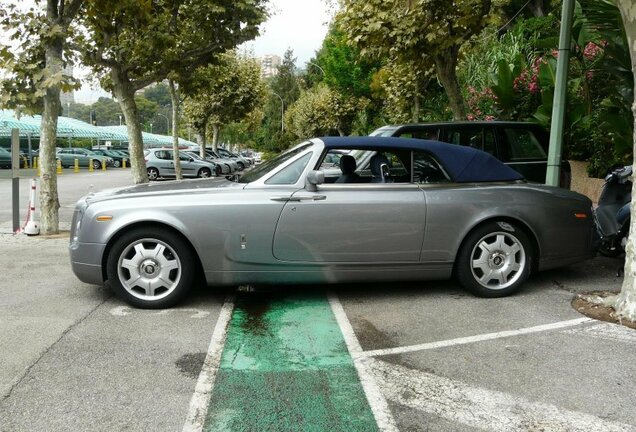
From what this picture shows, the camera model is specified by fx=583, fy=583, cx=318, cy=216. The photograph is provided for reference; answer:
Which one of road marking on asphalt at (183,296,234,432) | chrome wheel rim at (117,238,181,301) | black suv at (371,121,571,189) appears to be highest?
black suv at (371,121,571,189)

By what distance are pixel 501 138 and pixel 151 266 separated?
5875 millimetres

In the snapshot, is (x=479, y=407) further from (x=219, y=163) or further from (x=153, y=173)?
(x=219, y=163)

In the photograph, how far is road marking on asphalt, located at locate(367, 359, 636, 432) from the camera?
3.06 m

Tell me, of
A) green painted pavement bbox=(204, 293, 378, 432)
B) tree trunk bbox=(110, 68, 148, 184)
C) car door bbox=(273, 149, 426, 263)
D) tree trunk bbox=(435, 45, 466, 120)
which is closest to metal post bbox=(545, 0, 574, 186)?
car door bbox=(273, 149, 426, 263)

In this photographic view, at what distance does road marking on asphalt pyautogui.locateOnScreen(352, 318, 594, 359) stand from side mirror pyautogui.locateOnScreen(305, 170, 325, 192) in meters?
1.64

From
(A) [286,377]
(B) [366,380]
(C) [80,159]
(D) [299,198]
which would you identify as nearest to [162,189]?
(D) [299,198]

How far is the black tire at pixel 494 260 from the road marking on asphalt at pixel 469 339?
2.49 feet

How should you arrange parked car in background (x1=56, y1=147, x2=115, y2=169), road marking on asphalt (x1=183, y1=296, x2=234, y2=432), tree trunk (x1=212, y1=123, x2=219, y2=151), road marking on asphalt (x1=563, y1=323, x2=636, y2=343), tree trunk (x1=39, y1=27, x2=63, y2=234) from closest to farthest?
road marking on asphalt (x1=183, y1=296, x2=234, y2=432), road marking on asphalt (x1=563, y1=323, x2=636, y2=343), tree trunk (x1=39, y1=27, x2=63, y2=234), tree trunk (x1=212, y1=123, x2=219, y2=151), parked car in background (x1=56, y1=147, x2=115, y2=169)

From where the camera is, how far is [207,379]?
3.60 meters

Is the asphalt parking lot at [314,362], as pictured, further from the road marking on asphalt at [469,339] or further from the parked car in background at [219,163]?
the parked car in background at [219,163]


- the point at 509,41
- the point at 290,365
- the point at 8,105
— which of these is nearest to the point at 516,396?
the point at 290,365

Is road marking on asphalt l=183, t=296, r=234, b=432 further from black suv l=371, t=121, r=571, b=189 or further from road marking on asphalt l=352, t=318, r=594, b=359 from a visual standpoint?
black suv l=371, t=121, r=571, b=189

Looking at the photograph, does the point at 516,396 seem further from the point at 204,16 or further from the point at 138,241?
the point at 204,16

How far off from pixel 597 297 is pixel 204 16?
12.3 m
